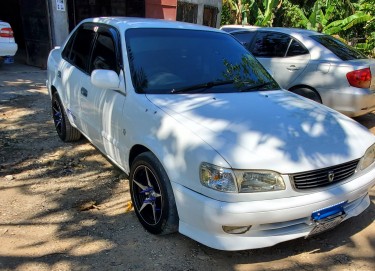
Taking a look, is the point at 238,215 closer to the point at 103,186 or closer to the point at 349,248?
the point at 349,248

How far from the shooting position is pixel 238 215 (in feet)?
8.21

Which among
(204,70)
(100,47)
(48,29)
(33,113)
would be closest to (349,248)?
(204,70)

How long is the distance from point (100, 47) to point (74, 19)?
10.4 meters

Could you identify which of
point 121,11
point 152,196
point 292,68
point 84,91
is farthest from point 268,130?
point 121,11

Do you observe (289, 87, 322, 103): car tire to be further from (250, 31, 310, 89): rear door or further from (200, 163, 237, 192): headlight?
(200, 163, 237, 192): headlight

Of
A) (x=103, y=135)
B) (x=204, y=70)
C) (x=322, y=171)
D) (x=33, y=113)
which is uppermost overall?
(x=204, y=70)

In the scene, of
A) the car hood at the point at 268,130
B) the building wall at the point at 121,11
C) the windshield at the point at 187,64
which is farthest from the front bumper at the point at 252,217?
the building wall at the point at 121,11

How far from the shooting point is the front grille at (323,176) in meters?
2.60

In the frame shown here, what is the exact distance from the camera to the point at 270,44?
6.86 meters

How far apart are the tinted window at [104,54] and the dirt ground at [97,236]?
1.25m

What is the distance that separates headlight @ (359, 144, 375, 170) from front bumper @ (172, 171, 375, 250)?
0.79 ft

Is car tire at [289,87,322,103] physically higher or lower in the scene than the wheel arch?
lower

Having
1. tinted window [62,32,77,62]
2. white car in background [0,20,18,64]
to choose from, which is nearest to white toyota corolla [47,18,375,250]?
tinted window [62,32,77,62]

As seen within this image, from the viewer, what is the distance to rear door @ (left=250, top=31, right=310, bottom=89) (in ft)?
20.7
